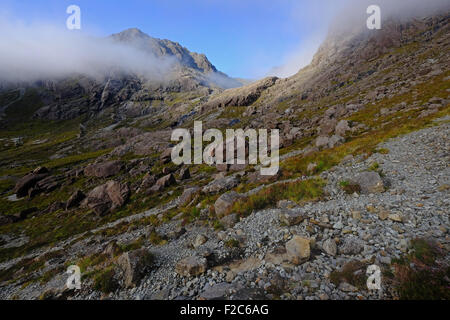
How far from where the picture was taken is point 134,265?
9.67 meters

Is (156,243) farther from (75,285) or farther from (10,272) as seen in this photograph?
(10,272)

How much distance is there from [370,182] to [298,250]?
26.7 ft

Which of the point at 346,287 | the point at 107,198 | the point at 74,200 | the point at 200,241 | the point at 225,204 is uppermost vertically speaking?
the point at 225,204

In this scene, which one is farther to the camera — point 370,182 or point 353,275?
point 370,182

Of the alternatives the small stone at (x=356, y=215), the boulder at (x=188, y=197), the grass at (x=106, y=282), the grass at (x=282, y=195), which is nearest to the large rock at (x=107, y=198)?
the boulder at (x=188, y=197)

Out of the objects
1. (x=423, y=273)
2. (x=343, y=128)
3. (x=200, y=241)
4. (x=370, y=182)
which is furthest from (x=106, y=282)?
(x=343, y=128)

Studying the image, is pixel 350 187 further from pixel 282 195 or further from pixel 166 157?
pixel 166 157

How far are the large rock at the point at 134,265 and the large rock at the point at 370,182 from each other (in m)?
14.1

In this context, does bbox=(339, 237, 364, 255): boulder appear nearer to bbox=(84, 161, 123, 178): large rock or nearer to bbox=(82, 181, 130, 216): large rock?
bbox=(82, 181, 130, 216): large rock

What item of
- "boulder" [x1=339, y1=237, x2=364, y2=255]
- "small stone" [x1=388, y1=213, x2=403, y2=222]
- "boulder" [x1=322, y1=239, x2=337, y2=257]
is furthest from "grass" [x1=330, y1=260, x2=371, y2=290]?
"small stone" [x1=388, y1=213, x2=403, y2=222]

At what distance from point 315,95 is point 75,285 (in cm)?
14603

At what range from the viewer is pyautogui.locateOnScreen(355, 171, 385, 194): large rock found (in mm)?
11656

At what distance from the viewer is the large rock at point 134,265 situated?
9.28 m
